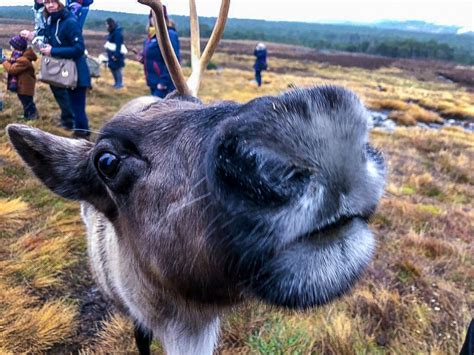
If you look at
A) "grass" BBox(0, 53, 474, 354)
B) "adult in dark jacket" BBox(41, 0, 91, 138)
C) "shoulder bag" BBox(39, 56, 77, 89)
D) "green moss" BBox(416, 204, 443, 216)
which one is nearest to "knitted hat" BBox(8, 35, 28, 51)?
"shoulder bag" BBox(39, 56, 77, 89)

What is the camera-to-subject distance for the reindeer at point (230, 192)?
1.35m

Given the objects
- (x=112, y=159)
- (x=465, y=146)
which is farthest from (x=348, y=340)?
(x=465, y=146)

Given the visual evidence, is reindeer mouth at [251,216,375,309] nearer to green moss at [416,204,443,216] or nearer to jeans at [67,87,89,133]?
green moss at [416,204,443,216]

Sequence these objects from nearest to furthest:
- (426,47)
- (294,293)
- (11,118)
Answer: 1. (294,293)
2. (11,118)
3. (426,47)

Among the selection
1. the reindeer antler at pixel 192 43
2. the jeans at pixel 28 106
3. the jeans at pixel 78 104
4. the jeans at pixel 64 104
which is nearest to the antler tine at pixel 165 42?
the reindeer antler at pixel 192 43

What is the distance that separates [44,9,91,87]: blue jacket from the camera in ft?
19.8

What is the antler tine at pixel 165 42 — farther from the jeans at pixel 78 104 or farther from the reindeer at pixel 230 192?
the jeans at pixel 78 104

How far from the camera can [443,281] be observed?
14.6 feet

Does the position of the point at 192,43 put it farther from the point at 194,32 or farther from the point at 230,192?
the point at 230,192

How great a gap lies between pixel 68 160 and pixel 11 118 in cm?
682

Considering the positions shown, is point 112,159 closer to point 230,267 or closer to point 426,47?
point 230,267

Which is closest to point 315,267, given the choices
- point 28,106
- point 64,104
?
point 64,104

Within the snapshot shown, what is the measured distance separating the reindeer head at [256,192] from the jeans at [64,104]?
576 centimetres

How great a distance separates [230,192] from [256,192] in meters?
0.11
